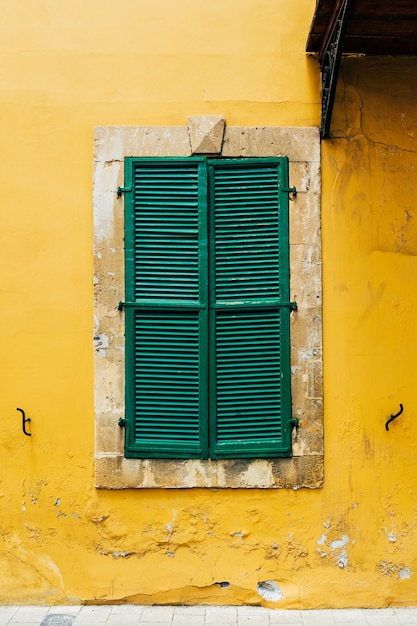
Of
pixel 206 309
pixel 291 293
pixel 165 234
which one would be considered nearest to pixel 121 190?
pixel 165 234

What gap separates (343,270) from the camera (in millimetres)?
4594

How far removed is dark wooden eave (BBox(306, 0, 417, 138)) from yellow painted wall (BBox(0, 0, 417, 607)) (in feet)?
0.38

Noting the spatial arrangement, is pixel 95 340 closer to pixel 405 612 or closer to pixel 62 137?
pixel 62 137

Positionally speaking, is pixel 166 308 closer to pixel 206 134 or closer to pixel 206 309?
pixel 206 309

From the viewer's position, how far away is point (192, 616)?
4.41 meters

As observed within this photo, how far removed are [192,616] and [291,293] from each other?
7.00 feet

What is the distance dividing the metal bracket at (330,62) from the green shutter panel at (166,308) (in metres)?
0.86

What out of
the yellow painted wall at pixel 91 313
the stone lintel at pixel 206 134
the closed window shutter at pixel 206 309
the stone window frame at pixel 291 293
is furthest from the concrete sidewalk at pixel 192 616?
the stone lintel at pixel 206 134

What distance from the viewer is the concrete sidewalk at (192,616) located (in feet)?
14.2

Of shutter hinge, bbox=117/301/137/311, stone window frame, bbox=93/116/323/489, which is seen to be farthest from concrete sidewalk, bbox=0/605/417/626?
shutter hinge, bbox=117/301/137/311

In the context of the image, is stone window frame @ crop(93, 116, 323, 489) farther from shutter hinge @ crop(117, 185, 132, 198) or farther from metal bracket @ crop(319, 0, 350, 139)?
metal bracket @ crop(319, 0, 350, 139)

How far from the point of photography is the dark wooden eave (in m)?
4.08

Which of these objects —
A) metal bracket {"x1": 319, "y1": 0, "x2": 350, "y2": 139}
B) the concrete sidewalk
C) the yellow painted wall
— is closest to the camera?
metal bracket {"x1": 319, "y1": 0, "x2": 350, "y2": 139}

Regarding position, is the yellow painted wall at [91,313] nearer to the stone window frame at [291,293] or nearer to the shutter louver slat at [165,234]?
the stone window frame at [291,293]
